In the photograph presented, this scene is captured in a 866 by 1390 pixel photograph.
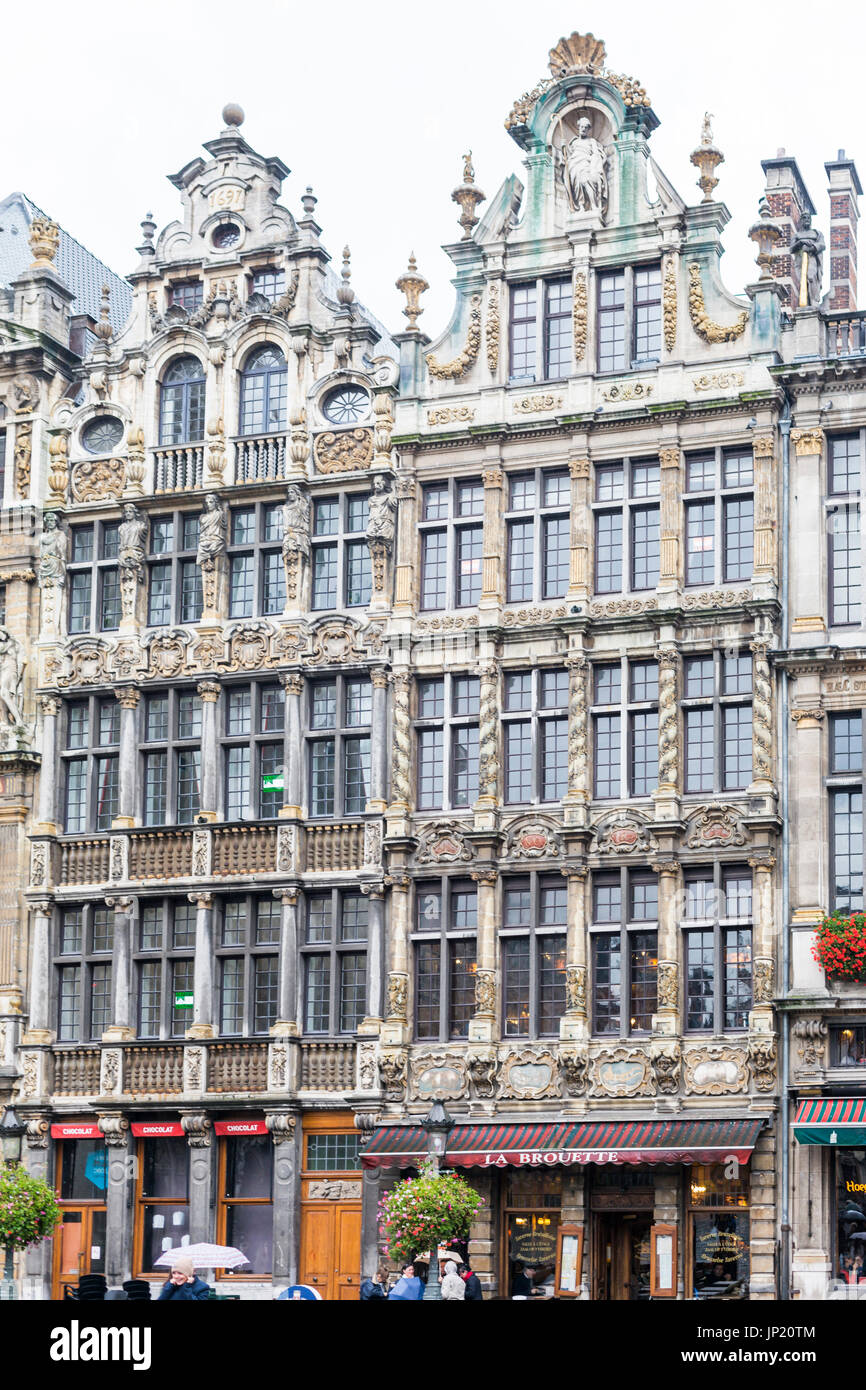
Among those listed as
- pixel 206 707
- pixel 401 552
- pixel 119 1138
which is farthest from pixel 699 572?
pixel 119 1138

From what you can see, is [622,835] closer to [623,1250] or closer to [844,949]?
[844,949]

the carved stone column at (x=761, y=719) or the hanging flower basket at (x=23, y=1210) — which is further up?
the carved stone column at (x=761, y=719)

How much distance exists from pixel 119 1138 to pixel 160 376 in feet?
43.9

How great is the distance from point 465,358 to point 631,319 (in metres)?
2.95

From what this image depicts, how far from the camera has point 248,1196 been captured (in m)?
32.7

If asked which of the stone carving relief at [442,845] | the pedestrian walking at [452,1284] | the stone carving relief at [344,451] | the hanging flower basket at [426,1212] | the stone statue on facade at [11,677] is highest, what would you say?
the stone carving relief at [344,451]

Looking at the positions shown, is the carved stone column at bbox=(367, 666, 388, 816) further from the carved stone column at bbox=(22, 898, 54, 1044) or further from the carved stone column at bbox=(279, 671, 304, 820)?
the carved stone column at bbox=(22, 898, 54, 1044)

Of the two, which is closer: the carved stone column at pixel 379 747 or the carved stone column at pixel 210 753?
the carved stone column at pixel 379 747

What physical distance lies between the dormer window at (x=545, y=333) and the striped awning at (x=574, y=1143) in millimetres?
12171

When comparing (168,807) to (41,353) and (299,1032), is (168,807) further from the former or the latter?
(41,353)

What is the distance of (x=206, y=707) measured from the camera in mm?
34375

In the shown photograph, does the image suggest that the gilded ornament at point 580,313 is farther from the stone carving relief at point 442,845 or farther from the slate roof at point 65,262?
the slate roof at point 65,262

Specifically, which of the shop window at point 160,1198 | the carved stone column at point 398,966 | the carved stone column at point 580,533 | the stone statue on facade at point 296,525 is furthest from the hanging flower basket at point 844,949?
the shop window at point 160,1198

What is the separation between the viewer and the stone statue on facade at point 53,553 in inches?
1421
